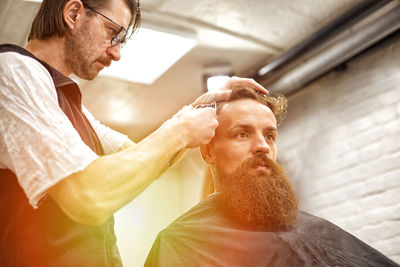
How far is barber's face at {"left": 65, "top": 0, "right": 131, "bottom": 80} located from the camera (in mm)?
1684

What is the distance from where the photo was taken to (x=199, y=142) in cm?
149

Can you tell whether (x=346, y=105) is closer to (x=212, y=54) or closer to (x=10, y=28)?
(x=212, y=54)

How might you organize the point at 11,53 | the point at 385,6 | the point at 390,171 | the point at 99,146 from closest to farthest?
the point at 11,53
the point at 99,146
the point at 385,6
the point at 390,171

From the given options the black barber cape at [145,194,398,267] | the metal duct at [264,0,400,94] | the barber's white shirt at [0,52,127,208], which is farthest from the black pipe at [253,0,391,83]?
the barber's white shirt at [0,52,127,208]

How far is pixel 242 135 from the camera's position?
2131mm

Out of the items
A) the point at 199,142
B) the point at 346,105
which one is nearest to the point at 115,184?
the point at 199,142

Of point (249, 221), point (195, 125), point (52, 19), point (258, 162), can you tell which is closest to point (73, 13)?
point (52, 19)

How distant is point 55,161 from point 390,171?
266cm

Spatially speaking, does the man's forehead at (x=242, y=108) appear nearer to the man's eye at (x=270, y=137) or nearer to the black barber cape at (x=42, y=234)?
the man's eye at (x=270, y=137)

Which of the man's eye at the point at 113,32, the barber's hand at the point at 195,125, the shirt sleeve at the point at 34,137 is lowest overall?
the shirt sleeve at the point at 34,137

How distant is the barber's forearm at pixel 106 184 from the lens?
1156 millimetres

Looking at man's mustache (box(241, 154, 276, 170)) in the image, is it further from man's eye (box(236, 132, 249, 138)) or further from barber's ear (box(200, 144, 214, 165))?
barber's ear (box(200, 144, 214, 165))

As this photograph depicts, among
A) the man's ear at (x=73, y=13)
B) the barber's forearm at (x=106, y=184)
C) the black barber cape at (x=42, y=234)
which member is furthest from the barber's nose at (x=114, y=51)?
the barber's forearm at (x=106, y=184)

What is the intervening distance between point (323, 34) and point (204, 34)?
988 mm
